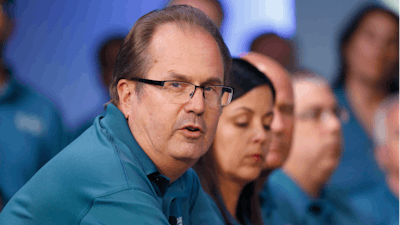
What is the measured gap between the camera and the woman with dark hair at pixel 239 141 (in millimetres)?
1105

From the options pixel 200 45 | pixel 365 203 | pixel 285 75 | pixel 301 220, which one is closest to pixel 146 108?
pixel 200 45

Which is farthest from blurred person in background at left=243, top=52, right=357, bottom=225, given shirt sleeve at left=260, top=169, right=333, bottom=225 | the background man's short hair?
the background man's short hair

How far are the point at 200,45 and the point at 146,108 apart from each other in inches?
6.2

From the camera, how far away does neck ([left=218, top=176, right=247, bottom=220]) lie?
1.14 metres

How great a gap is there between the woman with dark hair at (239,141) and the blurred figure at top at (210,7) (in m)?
0.45

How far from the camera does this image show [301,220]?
1.53m

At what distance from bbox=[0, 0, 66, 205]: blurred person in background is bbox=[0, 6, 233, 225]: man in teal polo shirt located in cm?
43

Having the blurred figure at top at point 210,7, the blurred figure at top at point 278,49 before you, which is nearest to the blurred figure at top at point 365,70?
the blurred figure at top at point 278,49

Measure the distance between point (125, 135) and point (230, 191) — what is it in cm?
43

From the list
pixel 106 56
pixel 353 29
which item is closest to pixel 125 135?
pixel 106 56

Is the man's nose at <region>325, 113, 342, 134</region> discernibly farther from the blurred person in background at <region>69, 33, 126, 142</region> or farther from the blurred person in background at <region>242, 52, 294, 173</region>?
the blurred person in background at <region>69, 33, 126, 142</region>

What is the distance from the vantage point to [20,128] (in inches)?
49.8

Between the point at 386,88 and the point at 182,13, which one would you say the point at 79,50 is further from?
the point at 386,88

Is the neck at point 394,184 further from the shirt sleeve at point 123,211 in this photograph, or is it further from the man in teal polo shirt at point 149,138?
the shirt sleeve at point 123,211
